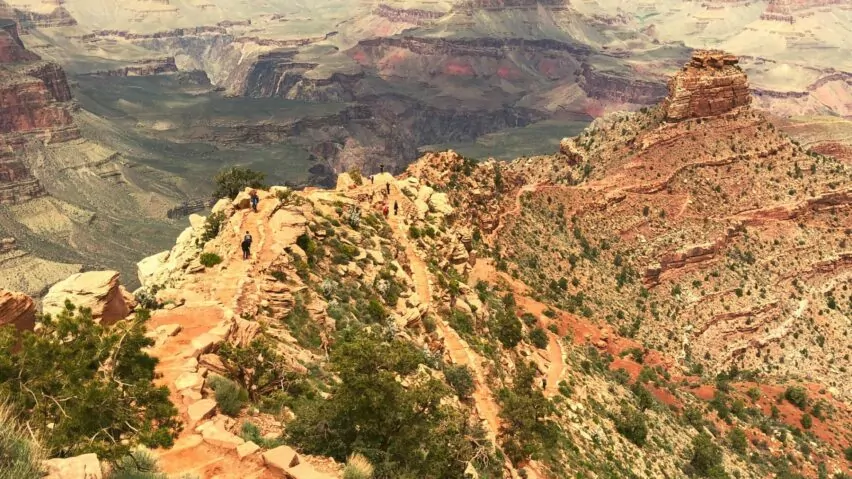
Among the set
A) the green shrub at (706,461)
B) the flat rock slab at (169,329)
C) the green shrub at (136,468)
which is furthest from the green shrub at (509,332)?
the green shrub at (136,468)

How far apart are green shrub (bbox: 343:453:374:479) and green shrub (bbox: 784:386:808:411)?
5884 centimetres

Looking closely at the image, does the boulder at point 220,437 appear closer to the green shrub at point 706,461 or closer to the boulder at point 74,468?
the boulder at point 74,468

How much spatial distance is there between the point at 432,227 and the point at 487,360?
68.2ft

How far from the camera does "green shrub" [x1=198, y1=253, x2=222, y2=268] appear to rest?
38875mm

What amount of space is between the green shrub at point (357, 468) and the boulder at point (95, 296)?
16.4m

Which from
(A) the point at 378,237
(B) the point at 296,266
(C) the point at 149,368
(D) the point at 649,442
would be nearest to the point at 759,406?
(D) the point at 649,442

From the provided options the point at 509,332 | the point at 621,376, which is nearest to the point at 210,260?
the point at 509,332

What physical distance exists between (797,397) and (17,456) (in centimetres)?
6945

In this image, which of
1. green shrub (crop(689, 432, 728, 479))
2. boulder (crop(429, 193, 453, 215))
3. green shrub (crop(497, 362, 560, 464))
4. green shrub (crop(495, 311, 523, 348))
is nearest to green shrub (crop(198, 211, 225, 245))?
green shrub (crop(495, 311, 523, 348))

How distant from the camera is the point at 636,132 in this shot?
343ft

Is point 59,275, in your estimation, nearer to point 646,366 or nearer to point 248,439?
point 646,366

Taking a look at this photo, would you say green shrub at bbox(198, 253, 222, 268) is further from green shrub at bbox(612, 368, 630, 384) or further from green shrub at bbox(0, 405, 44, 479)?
green shrub at bbox(612, 368, 630, 384)

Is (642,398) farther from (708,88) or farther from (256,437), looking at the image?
(708,88)

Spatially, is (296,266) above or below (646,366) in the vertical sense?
above
